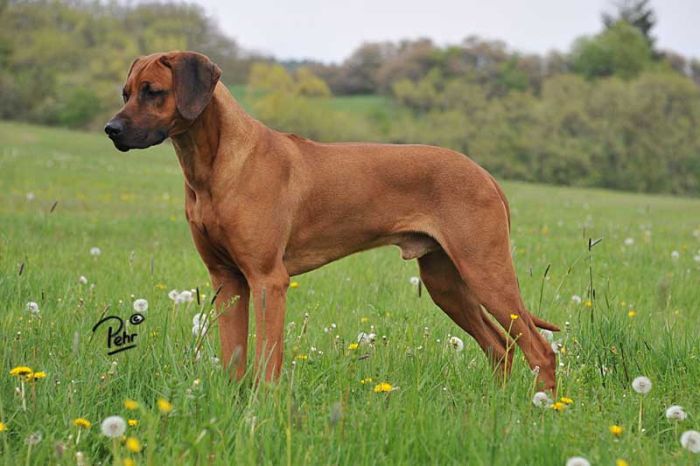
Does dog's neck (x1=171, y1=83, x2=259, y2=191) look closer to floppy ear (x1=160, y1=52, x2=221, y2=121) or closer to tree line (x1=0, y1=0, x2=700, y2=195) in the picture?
floppy ear (x1=160, y1=52, x2=221, y2=121)

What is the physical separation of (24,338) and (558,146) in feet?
169

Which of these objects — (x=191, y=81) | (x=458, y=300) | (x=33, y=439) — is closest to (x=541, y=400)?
(x=458, y=300)

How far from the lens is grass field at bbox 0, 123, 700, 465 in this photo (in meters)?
2.61

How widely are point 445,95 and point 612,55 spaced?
72.9 ft

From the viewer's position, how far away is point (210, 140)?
3889 millimetres

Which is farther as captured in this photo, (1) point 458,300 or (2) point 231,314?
(1) point 458,300

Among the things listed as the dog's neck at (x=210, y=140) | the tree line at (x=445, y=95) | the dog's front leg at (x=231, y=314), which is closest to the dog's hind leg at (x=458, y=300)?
the dog's front leg at (x=231, y=314)

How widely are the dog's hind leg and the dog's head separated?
1636mm

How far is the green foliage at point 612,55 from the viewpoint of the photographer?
7200 cm

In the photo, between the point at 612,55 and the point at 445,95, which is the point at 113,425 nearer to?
the point at 445,95

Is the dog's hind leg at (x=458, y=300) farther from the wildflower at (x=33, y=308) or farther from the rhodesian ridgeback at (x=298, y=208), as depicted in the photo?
the wildflower at (x=33, y=308)

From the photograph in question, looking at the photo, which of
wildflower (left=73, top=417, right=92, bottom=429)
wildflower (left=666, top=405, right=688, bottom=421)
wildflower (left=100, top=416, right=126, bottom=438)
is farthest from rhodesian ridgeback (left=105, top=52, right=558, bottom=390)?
wildflower (left=100, top=416, right=126, bottom=438)

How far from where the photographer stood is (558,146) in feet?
173

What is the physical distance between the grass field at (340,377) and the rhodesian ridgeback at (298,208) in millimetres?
190
